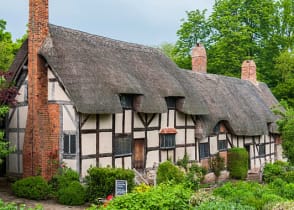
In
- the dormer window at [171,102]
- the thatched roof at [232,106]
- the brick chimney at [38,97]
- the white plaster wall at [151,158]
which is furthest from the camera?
the thatched roof at [232,106]

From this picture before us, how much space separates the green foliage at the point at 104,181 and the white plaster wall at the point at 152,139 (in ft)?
13.7

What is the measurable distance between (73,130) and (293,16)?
29602 mm

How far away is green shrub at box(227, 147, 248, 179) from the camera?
85.0 ft

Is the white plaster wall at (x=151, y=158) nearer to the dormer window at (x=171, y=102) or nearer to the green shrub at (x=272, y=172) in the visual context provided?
the dormer window at (x=171, y=102)

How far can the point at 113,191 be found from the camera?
16234mm

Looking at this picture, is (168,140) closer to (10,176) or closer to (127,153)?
(127,153)

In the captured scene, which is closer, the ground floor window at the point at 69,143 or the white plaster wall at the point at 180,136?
the ground floor window at the point at 69,143

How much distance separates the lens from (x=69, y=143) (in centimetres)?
1722

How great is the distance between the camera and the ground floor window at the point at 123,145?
61.2 ft

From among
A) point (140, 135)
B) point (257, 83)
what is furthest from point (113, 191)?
point (257, 83)

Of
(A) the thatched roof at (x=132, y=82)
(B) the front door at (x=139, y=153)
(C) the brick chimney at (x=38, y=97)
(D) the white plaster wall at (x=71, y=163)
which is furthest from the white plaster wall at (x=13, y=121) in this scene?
(B) the front door at (x=139, y=153)

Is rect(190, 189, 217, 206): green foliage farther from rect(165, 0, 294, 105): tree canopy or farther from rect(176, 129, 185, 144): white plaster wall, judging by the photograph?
rect(165, 0, 294, 105): tree canopy

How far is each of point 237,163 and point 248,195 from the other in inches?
540

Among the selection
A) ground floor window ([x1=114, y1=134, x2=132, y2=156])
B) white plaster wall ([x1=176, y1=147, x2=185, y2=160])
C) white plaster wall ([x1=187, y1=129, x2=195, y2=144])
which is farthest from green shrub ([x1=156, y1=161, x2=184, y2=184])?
white plaster wall ([x1=187, y1=129, x2=195, y2=144])
